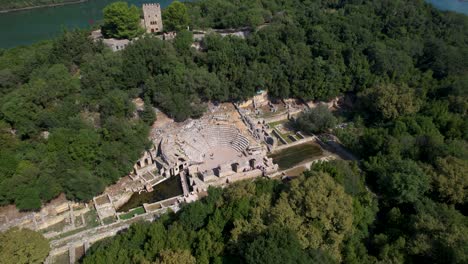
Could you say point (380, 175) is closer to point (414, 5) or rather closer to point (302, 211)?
point (302, 211)

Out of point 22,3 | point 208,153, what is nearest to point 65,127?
point 208,153

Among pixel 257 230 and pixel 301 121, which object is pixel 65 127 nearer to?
pixel 257 230

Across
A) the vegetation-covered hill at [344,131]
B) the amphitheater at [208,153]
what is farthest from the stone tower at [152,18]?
the amphitheater at [208,153]

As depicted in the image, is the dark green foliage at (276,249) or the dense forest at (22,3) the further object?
the dense forest at (22,3)

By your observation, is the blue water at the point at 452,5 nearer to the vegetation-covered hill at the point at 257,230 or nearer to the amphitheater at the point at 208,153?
the amphitheater at the point at 208,153

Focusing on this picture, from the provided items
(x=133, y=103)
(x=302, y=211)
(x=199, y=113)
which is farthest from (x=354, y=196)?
(x=133, y=103)

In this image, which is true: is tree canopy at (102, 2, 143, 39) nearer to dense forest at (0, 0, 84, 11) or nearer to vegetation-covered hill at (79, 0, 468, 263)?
vegetation-covered hill at (79, 0, 468, 263)
